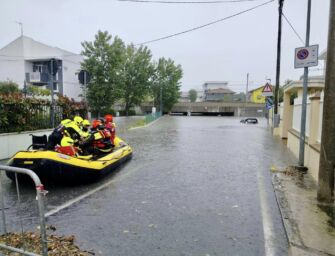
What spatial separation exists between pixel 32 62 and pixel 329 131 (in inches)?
1697

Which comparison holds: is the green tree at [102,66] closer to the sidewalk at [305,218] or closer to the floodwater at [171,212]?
the floodwater at [171,212]

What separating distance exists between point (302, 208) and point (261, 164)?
4482 millimetres

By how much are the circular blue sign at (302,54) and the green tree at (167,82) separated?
52540 mm

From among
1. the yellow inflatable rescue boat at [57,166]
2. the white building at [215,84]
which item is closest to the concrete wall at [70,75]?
the yellow inflatable rescue boat at [57,166]

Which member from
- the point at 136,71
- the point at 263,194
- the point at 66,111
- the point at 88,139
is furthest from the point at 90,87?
the point at 263,194

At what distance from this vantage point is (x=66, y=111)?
13.2 meters

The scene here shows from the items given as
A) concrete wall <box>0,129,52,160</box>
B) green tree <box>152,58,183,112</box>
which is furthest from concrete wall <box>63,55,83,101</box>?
concrete wall <box>0,129,52,160</box>

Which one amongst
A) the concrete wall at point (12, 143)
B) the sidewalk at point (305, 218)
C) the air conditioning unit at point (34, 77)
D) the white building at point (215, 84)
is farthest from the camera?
the white building at point (215, 84)

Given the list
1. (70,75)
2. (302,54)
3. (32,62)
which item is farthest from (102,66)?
(302,54)

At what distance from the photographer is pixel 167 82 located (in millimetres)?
63344

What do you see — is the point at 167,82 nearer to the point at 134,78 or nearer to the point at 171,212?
the point at 134,78

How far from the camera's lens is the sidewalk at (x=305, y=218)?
13.8 ft

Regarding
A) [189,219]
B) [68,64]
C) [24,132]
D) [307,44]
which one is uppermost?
[68,64]

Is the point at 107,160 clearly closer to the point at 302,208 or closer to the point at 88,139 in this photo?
the point at 88,139
